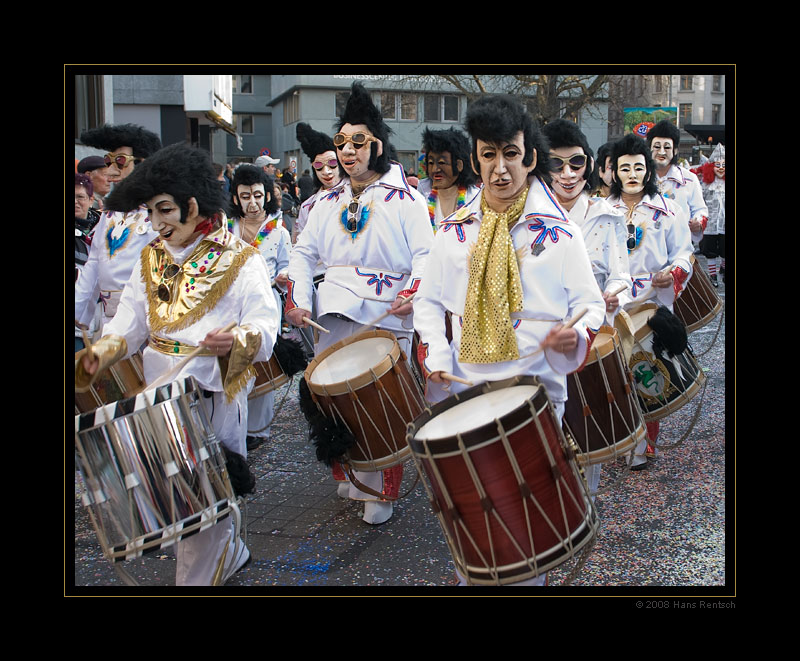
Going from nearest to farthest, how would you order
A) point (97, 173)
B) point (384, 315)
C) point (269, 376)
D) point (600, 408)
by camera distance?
1. point (600, 408)
2. point (384, 315)
3. point (269, 376)
4. point (97, 173)

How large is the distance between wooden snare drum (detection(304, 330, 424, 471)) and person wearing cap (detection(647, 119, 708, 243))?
4090 mm

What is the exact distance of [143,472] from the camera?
311cm

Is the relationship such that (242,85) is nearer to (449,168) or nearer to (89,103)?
(89,103)

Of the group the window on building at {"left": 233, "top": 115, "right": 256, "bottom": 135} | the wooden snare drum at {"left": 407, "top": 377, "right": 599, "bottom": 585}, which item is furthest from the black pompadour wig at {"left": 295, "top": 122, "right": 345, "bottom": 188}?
the window on building at {"left": 233, "top": 115, "right": 256, "bottom": 135}

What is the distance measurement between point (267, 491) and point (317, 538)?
2.73 feet

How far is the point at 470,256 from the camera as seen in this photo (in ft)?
11.9

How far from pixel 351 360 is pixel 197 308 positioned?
0.95 meters

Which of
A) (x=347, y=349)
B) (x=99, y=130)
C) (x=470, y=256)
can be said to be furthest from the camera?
(x=99, y=130)

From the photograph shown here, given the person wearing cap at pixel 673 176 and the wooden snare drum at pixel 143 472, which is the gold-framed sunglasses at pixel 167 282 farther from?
the person wearing cap at pixel 673 176

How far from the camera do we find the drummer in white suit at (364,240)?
4.98 metres

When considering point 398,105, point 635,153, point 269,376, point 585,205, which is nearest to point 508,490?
point 585,205

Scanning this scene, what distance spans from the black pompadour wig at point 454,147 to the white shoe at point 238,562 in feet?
12.0
